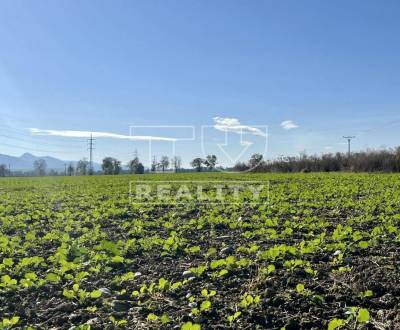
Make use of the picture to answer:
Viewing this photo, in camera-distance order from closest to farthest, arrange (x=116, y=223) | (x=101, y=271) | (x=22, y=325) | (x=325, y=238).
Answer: (x=22, y=325) → (x=101, y=271) → (x=325, y=238) → (x=116, y=223)

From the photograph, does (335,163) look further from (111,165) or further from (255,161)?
(111,165)

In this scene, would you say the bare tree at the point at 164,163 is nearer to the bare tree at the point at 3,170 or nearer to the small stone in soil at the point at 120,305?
the bare tree at the point at 3,170

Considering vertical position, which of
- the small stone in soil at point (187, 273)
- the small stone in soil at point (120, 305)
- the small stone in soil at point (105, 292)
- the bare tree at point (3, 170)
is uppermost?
the bare tree at point (3, 170)

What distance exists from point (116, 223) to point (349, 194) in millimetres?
7017

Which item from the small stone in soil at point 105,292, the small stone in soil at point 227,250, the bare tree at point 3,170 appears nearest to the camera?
the small stone in soil at point 105,292

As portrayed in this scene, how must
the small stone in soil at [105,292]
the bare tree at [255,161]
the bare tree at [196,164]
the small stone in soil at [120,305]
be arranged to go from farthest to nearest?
1. the bare tree at [196,164]
2. the bare tree at [255,161]
3. the small stone in soil at [105,292]
4. the small stone in soil at [120,305]

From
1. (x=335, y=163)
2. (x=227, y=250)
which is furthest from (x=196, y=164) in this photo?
(x=227, y=250)

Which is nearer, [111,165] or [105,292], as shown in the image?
[105,292]

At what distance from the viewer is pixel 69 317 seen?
10.3 ft

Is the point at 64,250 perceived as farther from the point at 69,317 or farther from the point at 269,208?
the point at 269,208

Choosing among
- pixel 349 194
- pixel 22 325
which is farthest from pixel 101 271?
pixel 349 194

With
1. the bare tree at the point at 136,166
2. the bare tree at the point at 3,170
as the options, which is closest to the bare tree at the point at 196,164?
the bare tree at the point at 136,166

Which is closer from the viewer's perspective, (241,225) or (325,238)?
(325,238)

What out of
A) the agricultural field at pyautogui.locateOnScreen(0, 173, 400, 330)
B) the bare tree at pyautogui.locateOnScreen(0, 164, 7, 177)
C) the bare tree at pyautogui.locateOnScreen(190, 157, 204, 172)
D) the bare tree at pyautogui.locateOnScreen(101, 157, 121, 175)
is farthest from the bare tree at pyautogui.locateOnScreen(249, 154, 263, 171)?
the bare tree at pyautogui.locateOnScreen(0, 164, 7, 177)
